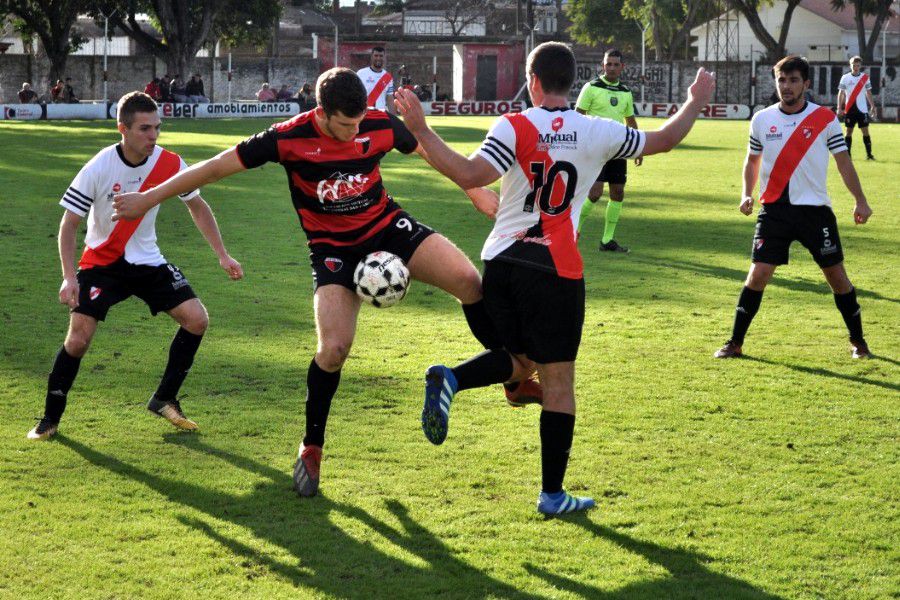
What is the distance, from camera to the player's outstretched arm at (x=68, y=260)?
6.51 meters

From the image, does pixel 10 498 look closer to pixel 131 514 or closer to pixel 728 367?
pixel 131 514

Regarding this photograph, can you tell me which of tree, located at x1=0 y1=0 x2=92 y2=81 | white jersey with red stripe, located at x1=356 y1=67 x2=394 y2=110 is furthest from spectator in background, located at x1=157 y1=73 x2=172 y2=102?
white jersey with red stripe, located at x1=356 y1=67 x2=394 y2=110

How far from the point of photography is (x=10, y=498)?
18.8 feet

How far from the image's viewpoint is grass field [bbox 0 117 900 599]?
16.2ft

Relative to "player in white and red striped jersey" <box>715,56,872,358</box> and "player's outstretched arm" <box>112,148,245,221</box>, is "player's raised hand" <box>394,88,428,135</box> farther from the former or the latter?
"player in white and red striped jersey" <box>715,56,872,358</box>

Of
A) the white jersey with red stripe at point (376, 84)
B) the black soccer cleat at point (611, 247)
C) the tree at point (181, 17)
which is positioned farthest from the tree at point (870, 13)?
the black soccer cleat at point (611, 247)

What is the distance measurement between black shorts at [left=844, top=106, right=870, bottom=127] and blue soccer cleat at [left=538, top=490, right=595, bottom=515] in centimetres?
2398

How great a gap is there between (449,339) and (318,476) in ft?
12.0

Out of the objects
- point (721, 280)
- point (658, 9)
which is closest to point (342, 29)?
point (658, 9)

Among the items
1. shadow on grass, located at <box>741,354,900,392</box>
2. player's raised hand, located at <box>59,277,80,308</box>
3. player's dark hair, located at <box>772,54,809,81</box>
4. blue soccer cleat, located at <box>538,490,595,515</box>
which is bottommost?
blue soccer cleat, located at <box>538,490,595,515</box>

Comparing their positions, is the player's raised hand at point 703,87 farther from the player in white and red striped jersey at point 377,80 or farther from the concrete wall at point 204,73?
the concrete wall at point 204,73

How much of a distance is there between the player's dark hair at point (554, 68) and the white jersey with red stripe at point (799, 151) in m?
3.84

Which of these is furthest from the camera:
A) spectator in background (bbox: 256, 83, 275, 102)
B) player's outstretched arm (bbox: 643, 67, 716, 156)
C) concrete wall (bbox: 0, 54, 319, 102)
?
concrete wall (bbox: 0, 54, 319, 102)

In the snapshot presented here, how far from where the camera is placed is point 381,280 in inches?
232
